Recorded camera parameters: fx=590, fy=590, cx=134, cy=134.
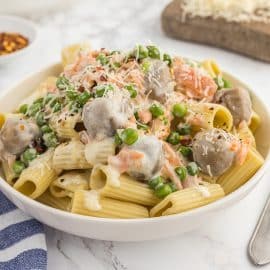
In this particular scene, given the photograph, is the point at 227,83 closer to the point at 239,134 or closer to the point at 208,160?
the point at 239,134

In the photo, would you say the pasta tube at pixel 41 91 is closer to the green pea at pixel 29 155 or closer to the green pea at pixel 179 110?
the green pea at pixel 29 155

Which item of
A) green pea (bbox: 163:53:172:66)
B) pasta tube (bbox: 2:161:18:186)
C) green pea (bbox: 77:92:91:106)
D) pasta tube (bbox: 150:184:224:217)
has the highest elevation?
green pea (bbox: 163:53:172:66)

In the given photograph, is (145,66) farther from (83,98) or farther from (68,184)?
(68,184)

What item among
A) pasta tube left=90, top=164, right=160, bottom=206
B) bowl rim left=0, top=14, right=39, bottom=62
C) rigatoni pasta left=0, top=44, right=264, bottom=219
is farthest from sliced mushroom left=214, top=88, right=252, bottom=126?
bowl rim left=0, top=14, right=39, bottom=62

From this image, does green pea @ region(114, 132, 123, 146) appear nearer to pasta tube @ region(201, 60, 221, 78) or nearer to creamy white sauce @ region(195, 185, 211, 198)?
creamy white sauce @ region(195, 185, 211, 198)

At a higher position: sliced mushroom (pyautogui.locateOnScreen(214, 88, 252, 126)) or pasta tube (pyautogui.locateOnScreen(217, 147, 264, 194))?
sliced mushroom (pyautogui.locateOnScreen(214, 88, 252, 126))

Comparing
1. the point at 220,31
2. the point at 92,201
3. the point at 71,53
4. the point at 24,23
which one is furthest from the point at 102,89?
the point at 24,23

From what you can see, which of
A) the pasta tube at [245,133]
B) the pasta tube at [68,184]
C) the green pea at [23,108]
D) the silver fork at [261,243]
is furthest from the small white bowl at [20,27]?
the silver fork at [261,243]
